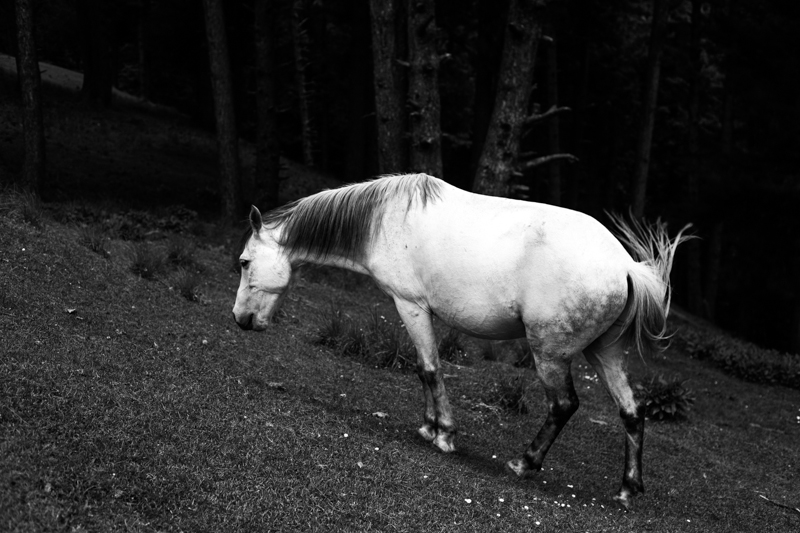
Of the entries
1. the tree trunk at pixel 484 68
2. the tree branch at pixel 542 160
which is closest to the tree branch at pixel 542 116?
the tree branch at pixel 542 160

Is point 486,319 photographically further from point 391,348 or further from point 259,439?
point 391,348

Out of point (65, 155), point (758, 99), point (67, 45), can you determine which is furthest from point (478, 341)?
point (67, 45)

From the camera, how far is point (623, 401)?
6.29 m

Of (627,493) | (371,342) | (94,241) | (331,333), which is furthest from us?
(94,241)

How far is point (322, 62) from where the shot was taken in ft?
105

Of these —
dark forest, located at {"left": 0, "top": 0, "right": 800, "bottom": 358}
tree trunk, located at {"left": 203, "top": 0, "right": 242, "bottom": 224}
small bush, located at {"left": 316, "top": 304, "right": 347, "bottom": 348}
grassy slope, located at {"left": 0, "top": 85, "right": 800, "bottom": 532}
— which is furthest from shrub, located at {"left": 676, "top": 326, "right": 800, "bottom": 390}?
tree trunk, located at {"left": 203, "top": 0, "right": 242, "bottom": 224}

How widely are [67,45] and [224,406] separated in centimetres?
4084

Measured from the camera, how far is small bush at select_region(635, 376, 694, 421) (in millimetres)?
9836

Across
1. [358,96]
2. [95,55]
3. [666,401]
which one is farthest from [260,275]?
[95,55]

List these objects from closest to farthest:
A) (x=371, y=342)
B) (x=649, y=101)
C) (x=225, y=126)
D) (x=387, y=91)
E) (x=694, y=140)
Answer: (x=371, y=342) → (x=387, y=91) → (x=225, y=126) → (x=649, y=101) → (x=694, y=140)

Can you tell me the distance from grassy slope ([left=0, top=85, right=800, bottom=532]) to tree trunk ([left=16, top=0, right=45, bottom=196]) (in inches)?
136

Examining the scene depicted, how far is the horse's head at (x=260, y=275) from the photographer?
7.16 m

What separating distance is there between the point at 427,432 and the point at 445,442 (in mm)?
228

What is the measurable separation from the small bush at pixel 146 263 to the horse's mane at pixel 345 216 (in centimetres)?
343
